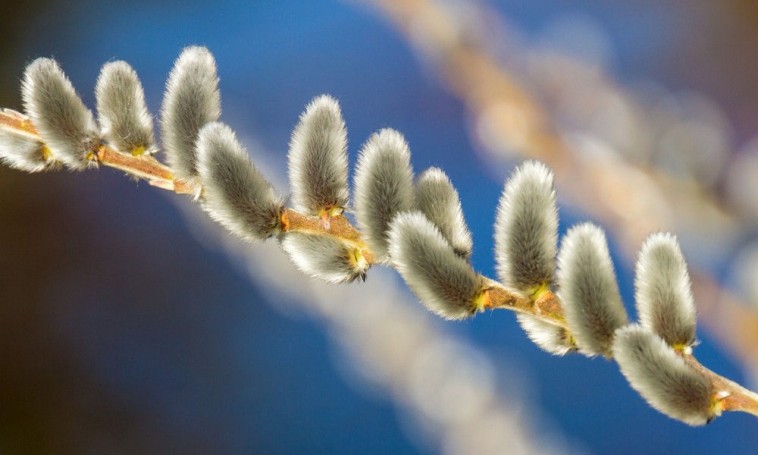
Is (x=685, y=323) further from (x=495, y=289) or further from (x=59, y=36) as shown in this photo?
(x=59, y=36)

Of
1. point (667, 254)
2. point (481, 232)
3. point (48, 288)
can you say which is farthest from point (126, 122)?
point (48, 288)

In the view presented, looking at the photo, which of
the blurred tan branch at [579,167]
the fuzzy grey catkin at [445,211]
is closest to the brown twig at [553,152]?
the blurred tan branch at [579,167]

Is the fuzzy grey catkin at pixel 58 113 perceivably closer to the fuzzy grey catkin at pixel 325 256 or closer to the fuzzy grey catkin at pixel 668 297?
the fuzzy grey catkin at pixel 325 256

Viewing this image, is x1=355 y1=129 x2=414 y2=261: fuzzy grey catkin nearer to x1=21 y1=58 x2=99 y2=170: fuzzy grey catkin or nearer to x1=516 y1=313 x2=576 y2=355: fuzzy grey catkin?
x1=516 y1=313 x2=576 y2=355: fuzzy grey catkin

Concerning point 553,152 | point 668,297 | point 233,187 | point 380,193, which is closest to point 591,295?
point 668,297

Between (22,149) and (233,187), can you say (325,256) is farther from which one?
(22,149)
